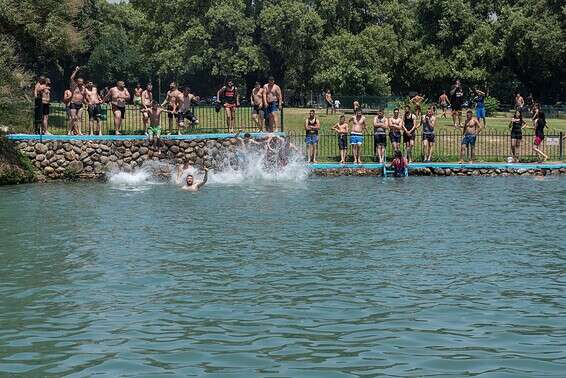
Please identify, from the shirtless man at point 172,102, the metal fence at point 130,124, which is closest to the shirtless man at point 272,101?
the metal fence at point 130,124

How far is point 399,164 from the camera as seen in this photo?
102 ft

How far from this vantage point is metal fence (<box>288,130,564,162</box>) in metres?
33.8

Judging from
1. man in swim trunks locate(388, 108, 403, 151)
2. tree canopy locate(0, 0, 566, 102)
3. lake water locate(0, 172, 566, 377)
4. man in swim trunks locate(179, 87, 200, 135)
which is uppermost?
tree canopy locate(0, 0, 566, 102)

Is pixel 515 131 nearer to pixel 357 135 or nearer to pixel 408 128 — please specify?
pixel 408 128

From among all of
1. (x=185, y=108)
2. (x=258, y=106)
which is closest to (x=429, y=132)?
(x=258, y=106)

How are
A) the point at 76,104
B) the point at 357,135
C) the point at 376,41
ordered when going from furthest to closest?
the point at 376,41 → the point at 357,135 → the point at 76,104

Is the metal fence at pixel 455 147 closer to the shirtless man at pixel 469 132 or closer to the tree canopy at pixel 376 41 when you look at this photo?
the shirtless man at pixel 469 132

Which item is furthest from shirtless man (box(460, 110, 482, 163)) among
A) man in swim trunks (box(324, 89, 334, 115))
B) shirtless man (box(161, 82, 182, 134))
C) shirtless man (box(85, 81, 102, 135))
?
man in swim trunks (box(324, 89, 334, 115))

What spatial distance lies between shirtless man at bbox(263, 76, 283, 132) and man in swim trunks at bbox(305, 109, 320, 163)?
108 cm

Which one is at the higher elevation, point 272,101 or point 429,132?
point 272,101

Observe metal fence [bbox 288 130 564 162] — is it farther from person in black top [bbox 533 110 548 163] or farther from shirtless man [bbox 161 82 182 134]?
shirtless man [bbox 161 82 182 134]

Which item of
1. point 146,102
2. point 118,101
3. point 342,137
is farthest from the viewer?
point 342,137

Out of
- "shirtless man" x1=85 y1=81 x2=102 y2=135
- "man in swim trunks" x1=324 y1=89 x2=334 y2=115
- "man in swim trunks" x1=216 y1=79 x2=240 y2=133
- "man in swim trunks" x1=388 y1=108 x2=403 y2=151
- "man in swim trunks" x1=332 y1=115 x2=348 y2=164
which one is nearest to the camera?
"shirtless man" x1=85 y1=81 x2=102 y2=135

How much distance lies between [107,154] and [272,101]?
571cm
